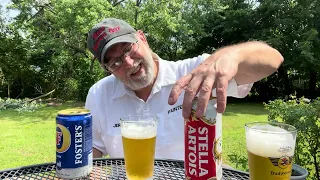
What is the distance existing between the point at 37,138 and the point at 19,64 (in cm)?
695

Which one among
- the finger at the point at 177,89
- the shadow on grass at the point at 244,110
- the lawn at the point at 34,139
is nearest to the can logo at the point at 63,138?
the finger at the point at 177,89

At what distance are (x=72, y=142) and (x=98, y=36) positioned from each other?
2.52 feet

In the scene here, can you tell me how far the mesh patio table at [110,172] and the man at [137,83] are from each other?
298mm

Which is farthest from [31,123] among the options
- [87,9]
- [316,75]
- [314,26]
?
[316,75]

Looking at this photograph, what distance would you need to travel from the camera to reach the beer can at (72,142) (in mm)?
953

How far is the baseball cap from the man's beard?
0.37 feet

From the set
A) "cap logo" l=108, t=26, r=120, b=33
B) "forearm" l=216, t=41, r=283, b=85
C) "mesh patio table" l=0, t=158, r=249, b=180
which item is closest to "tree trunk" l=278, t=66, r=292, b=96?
"forearm" l=216, t=41, r=283, b=85

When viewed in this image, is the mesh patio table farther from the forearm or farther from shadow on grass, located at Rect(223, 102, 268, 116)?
shadow on grass, located at Rect(223, 102, 268, 116)

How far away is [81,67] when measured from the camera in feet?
39.8

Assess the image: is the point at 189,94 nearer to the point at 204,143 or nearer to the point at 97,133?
the point at 204,143

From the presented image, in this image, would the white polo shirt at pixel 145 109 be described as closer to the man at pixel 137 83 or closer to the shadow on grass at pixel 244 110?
the man at pixel 137 83

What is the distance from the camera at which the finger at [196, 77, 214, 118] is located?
0.75 metres

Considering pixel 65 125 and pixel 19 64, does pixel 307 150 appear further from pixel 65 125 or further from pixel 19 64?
pixel 19 64

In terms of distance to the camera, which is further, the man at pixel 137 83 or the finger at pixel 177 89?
the man at pixel 137 83
